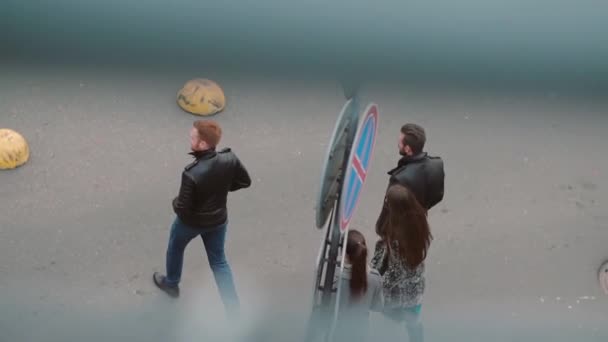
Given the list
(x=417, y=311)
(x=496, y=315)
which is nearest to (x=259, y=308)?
(x=417, y=311)

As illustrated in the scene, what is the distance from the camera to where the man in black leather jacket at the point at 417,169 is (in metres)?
3.03

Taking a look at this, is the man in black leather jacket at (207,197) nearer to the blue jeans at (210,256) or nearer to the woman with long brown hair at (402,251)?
the blue jeans at (210,256)

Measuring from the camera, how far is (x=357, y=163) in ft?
7.04

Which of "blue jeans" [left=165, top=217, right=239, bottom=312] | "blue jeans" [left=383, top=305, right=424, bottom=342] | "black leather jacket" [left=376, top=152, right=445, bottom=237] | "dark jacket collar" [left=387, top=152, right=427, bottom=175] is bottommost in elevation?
"blue jeans" [left=383, top=305, right=424, bottom=342]

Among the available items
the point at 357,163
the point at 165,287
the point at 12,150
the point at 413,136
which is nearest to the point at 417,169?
the point at 413,136

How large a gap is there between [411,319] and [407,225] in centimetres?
60

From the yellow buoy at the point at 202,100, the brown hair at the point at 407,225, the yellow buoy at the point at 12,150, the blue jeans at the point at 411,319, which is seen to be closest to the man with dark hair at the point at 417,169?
the brown hair at the point at 407,225

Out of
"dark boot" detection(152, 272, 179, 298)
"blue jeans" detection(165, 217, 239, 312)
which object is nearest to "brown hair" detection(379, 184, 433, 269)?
"blue jeans" detection(165, 217, 239, 312)

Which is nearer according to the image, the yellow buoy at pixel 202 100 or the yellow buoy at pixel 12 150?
the yellow buoy at pixel 12 150

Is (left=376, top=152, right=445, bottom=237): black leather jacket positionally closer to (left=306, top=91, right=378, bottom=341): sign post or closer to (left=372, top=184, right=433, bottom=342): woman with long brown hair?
(left=372, top=184, right=433, bottom=342): woman with long brown hair

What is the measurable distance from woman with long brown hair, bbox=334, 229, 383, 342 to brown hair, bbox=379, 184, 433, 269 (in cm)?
14

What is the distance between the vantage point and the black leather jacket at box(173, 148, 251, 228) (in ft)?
9.48

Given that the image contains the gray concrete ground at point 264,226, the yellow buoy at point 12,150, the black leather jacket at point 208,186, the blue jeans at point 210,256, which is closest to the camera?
the black leather jacket at point 208,186

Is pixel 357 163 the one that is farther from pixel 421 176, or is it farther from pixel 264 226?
pixel 264 226
